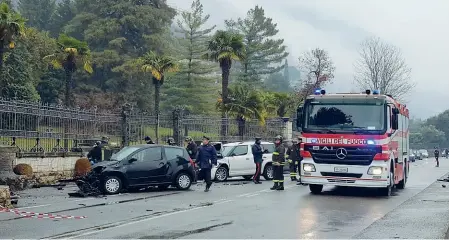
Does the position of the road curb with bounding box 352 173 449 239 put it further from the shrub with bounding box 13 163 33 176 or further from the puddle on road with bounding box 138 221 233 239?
the shrub with bounding box 13 163 33 176

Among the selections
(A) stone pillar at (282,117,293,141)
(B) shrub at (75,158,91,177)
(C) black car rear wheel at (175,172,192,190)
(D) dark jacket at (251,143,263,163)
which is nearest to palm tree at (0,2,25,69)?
(B) shrub at (75,158,91,177)

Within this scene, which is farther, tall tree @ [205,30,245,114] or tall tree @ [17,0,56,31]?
tall tree @ [17,0,56,31]

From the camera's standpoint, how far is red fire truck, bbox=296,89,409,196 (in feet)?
54.2

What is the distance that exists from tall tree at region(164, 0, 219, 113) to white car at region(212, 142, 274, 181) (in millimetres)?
28522

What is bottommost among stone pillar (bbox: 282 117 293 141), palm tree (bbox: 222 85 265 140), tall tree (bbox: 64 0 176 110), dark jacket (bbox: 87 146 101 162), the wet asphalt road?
the wet asphalt road

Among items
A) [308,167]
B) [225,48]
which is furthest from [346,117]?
[225,48]

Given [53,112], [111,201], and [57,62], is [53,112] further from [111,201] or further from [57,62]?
[57,62]

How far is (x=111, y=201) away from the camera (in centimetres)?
1573

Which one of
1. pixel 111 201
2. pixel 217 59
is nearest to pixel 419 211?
pixel 111 201

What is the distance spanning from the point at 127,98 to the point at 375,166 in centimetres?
3681

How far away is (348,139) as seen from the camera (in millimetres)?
16578

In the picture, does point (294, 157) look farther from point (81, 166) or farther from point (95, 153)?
point (81, 166)

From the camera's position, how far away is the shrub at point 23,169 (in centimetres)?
1947

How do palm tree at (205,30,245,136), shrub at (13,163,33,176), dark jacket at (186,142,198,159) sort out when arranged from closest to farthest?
shrub at (13,163,33,176)
dark jacket at (186,142,198,159)
palm tree at (205,30,245,136)
